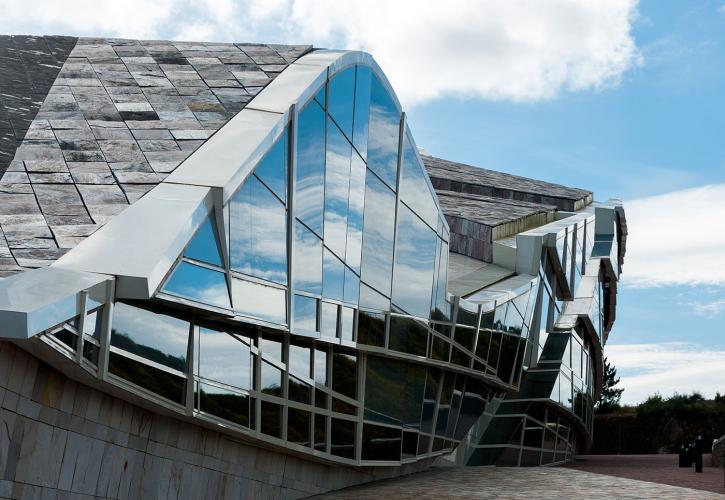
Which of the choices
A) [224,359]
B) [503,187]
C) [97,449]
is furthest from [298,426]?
[503,187]

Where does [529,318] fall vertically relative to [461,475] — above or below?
above

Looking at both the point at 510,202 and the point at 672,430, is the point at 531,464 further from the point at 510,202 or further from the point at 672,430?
the point at 672,430

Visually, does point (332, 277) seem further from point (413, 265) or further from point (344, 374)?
point (413, 265)

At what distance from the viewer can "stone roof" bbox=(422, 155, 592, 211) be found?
37938mm

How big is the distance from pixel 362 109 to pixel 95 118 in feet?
15.3

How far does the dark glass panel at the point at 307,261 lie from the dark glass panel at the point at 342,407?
6.31 ft

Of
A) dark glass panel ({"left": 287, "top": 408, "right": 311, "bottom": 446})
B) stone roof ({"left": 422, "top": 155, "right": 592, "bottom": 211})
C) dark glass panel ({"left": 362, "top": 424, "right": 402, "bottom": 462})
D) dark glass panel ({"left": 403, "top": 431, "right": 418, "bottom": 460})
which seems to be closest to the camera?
dark glass panel ({"left": 287, "top": 408, "right": 311, "bottom": 446})

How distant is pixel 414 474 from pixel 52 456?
41.8 ft

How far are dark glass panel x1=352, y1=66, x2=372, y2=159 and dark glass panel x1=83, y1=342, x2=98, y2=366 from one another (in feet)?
27.2

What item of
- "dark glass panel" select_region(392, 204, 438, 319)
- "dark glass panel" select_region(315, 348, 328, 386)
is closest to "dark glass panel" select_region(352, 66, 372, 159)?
"dark glass panel" select_region(392, 204, 438, 319)

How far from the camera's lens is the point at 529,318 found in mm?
26734

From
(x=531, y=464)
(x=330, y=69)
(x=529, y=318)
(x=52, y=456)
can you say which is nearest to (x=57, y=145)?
(x=330, y=69)

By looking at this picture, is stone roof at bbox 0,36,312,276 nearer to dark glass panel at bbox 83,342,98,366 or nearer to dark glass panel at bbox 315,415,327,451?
dark glass panel at bbox 83,342,98,366

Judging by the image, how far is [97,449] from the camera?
11117 mm
